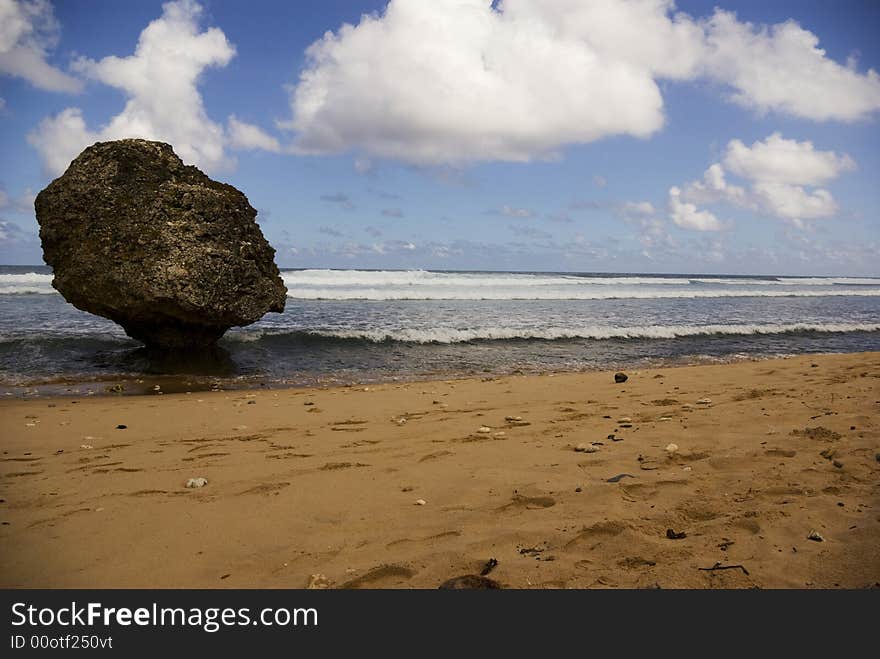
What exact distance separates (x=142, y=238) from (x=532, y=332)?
10045 mm

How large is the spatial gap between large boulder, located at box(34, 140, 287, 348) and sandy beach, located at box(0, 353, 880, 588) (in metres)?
3.40

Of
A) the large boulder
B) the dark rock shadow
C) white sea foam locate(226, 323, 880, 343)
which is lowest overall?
the dark rock shadow

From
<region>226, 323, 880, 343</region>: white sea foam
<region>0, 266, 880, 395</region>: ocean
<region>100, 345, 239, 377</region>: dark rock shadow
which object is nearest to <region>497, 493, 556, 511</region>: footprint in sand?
<region>0, 266, 880, 395</region>: ocean

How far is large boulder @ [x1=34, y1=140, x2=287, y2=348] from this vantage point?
973 cm

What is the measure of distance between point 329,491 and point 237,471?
3.32 ft

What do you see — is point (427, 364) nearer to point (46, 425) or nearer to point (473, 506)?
point (46, 425)

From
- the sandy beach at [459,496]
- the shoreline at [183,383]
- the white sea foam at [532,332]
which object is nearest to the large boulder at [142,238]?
the shoreline at [183,383]

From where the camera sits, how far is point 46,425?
644cm

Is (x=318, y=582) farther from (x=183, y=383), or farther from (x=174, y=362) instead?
(x=174, y=362)

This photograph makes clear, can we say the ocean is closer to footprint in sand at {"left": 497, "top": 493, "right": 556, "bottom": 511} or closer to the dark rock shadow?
the dark rock shadow

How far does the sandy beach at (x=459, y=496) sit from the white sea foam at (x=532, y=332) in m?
7.60

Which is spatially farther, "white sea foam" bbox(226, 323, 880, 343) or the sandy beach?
"white sea foam" bbox(226, 323, 880, 343)

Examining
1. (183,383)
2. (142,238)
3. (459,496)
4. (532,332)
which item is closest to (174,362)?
(183,383)
